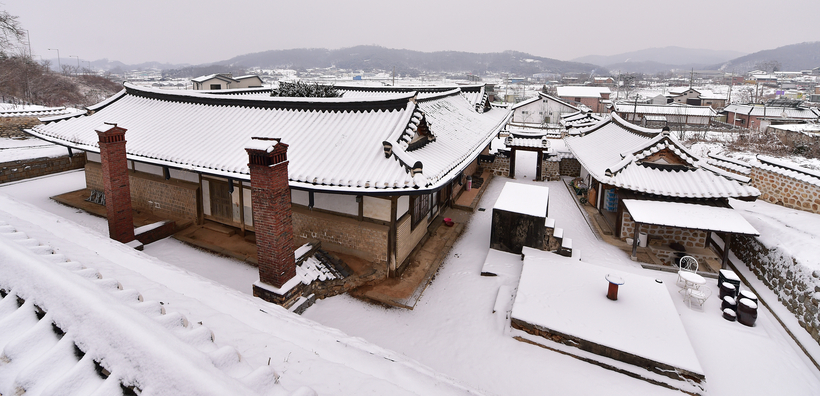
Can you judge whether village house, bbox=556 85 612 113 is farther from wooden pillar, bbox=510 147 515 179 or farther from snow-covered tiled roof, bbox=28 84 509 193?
snow-covered tiled roof, bbox=28 84 509 193

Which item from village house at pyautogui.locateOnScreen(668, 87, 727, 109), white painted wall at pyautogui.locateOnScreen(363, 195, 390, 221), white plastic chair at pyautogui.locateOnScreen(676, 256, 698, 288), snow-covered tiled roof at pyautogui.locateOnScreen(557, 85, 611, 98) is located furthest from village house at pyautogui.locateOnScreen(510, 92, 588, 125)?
white painted wall at pyautogui.locateOnScreen(363, 195, 390, 221)

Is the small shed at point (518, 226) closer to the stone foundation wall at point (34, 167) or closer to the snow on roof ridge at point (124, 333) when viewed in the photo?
the snow on roof ridge at point (124, 333)

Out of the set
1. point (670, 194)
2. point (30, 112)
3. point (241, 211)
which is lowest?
point (241, 211)

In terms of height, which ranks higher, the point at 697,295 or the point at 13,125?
the point at 13,125

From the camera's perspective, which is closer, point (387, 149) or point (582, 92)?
point (387, 149)

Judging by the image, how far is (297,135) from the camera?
11461mm

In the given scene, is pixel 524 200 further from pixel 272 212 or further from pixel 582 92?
pixel 582 92

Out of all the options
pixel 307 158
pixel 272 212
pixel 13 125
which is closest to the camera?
pixel 272 212

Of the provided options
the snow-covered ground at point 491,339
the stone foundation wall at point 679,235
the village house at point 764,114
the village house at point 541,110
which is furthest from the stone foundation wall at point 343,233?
the village house at point 764,114

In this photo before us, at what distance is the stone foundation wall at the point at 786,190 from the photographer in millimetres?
15961

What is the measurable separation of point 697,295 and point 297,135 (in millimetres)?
12479

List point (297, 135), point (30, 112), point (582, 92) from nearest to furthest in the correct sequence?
point (297, 135), point (30, 112), point (582, 92)

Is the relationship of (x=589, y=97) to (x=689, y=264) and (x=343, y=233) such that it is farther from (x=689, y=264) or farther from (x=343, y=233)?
(x=343, y=233)

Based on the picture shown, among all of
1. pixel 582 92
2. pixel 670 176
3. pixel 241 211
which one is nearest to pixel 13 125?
pixel 241 211
